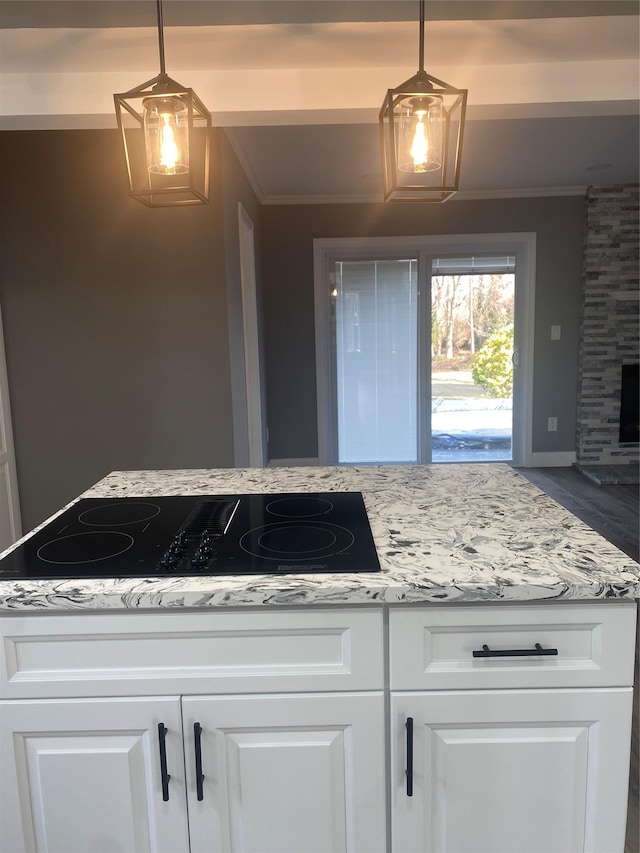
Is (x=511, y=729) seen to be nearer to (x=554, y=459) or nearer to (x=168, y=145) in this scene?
(x=168, y=145)

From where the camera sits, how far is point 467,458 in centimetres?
542

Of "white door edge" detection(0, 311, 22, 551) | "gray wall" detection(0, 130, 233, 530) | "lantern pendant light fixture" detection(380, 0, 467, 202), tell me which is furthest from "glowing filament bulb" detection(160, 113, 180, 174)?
"white door edge" detection(0, 311, 22, 551)

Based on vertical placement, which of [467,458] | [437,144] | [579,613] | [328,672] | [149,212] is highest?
[149,212]

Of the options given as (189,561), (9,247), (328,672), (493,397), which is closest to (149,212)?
(9,247)

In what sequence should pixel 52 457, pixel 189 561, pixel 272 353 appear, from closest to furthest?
1. pixel 189 561
2. pixel 52 457
3. pixel 272 353

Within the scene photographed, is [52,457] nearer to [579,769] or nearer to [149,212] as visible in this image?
[149,212]

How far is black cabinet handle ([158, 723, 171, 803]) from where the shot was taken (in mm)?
1132

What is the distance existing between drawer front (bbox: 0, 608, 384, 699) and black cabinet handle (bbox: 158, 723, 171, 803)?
0.08 meters

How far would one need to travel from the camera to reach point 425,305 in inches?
204

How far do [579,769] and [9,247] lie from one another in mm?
3157

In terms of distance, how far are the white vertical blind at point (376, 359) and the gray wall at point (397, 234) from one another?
28cm

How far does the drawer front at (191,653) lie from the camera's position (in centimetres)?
111

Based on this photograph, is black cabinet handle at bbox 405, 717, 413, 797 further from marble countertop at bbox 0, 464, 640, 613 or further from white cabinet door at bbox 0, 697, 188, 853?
white cabinet door at bbox 0, 697, 188, 853

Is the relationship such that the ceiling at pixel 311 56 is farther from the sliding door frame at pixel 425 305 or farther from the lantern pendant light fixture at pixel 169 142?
the sliding door frame at pixel 425 305
